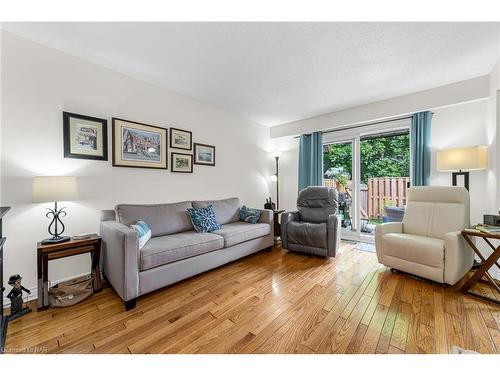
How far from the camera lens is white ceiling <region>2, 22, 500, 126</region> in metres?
1.78

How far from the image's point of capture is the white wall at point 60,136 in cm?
187

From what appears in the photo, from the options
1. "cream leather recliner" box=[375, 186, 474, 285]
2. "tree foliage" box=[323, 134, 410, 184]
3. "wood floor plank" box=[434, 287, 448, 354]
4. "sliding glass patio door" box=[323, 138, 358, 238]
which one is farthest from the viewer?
"sliding glass patio door" box=[323, 138, 358, 238]

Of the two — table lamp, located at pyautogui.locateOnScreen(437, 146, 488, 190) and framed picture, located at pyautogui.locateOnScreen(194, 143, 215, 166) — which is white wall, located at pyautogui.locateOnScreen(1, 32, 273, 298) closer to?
framed picture, located at pyautogui.locateOnScreen(194, 143, 215, 166)

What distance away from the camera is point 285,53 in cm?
211

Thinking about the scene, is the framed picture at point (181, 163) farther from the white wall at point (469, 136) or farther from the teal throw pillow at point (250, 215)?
the white wall at point (469, 136)

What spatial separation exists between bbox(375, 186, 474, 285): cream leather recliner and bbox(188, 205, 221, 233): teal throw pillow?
6.92ft

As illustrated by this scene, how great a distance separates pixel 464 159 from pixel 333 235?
1712mm

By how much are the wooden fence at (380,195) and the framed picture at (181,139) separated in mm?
3087

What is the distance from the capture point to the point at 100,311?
5.74ft

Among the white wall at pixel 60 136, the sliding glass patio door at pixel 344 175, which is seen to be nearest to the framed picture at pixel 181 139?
the white wall at pixel 60 136

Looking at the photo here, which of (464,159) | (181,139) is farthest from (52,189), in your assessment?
(464,159)

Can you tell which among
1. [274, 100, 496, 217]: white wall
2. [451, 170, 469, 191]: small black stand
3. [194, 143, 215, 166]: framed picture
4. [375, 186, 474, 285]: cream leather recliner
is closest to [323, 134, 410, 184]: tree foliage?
[274, 100, 496, 217]: white wall

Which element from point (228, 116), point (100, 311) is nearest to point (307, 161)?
point (228, 116)
